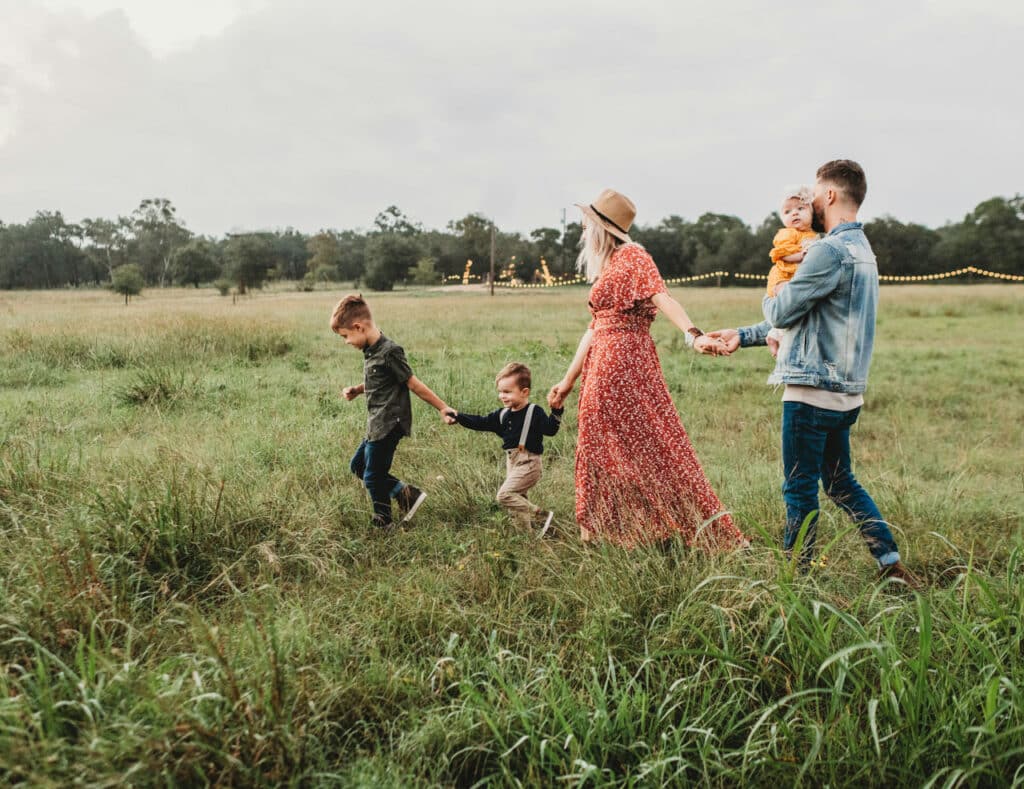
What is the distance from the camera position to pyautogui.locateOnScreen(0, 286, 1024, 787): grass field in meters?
2.09

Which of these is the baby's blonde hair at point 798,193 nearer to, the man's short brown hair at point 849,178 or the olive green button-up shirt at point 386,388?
the man's short brown hair at point 849,178

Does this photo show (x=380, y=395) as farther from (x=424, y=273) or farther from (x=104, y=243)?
(x=104, y=243)

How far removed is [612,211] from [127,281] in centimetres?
5339

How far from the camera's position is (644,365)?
403 centimetres

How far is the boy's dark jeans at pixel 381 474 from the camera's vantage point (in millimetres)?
4359

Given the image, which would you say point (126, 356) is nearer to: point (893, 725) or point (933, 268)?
point (893, 725)

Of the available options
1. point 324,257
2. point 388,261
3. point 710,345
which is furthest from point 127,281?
point 710,345

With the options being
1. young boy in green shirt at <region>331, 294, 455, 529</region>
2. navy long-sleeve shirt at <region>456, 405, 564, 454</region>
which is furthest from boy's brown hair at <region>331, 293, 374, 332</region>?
navy long-sleeve shirt at <region>456, 405, 564, 454</region>

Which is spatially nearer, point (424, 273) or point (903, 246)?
point (903, 246)

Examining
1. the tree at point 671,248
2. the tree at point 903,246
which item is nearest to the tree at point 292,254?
the tree at point 671,248

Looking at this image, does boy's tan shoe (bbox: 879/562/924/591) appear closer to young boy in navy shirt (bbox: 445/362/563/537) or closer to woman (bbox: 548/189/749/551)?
woman (bbox: 548/189/749/551)

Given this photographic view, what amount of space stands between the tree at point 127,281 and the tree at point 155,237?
45.9m

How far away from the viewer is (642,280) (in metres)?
3.87

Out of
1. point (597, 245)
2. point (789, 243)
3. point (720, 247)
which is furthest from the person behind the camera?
point (720, 247)
